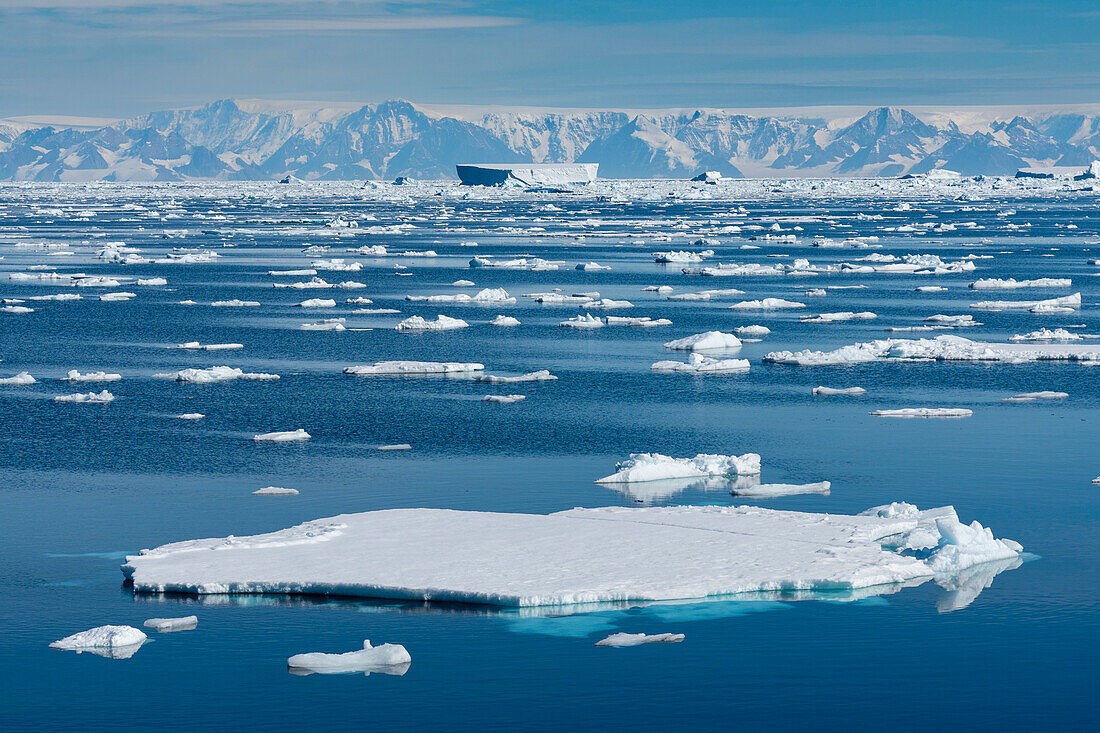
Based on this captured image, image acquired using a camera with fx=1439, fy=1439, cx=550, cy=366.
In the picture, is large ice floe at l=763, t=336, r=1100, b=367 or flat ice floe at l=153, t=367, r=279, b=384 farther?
large ice floe at l=763, t=336, r=1100, b=367

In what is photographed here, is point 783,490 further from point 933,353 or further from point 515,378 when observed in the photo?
point 933,353

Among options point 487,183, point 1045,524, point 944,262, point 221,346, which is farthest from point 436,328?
point 487,183

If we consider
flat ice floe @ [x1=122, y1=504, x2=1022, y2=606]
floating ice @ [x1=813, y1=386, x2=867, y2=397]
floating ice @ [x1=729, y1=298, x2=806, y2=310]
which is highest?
floating ice @ [x1=729, y1=298, x2=806, y2=310]

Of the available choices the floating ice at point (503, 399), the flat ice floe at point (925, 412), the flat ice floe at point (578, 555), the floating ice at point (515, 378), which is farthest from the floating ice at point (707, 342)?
the flat ice floe at point (578, 555)

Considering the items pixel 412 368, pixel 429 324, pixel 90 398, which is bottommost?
pixel 90 398

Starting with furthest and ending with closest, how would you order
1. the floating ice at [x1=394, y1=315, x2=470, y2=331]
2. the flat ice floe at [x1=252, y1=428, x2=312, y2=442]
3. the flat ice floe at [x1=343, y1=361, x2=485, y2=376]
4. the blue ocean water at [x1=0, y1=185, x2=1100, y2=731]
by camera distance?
the floating ice at [x1=394, y1=315, x2=470, y2=331]
the flat ice floe at [x1=343, y1=361, x2=485, y2=376]
the flat ice floe at [x1=252, y1=428, x2=312, y2=442]
the blue ocean water at [x1=0, y1=185, x2=1100, y2=731]

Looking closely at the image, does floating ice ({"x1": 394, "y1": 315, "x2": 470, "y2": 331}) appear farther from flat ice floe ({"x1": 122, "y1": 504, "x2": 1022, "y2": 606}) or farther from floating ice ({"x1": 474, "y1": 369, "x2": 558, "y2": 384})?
flat ice floe ({"x1": 122, "y1": 504, "x2": 1022, "y2": 606})

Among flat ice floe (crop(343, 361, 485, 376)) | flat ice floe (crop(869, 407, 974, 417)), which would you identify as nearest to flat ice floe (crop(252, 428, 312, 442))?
flat ice floe (crop(343, 361, 485, 376))

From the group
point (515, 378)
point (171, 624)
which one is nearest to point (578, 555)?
point (171, 624)
